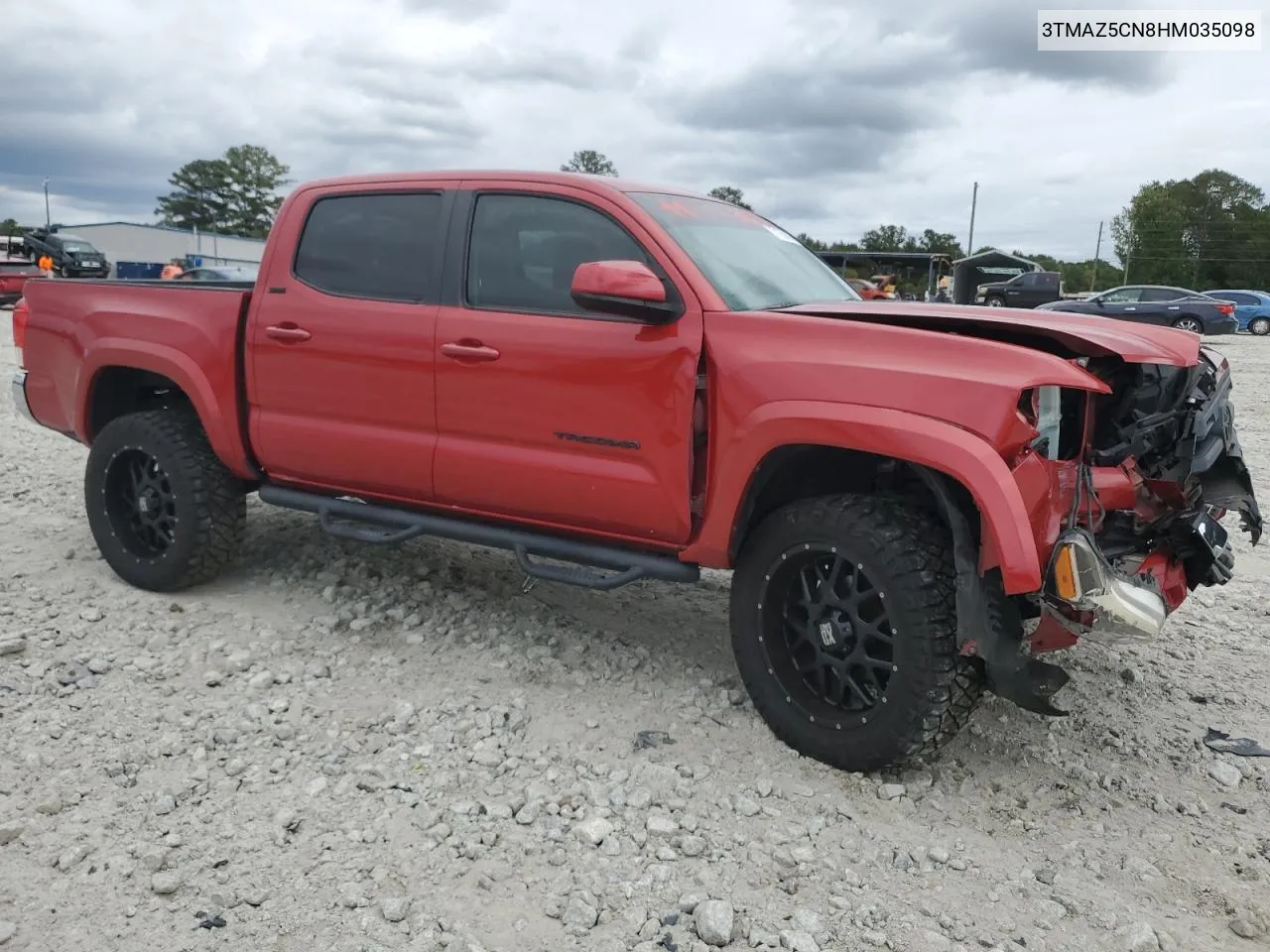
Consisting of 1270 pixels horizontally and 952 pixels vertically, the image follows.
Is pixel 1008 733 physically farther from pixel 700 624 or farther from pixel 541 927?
pixel 541 927

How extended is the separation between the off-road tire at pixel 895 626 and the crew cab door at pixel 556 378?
0.40 m

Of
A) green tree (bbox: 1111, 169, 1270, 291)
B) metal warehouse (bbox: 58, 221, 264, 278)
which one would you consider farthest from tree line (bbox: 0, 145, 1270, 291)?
metal warehouse (bbox: 58, 221, 264, 278)

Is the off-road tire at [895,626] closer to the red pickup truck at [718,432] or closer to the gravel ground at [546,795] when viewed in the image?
the red pickup truck at [718,432]

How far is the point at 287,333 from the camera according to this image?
4457 mm

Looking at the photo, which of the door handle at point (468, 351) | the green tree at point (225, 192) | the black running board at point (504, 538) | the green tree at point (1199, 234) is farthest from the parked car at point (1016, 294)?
the green tree at point (225, 192)

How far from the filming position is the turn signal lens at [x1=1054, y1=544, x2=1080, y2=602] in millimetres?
2936

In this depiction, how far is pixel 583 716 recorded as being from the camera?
12.5 ft

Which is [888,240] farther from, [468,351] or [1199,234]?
[468,351]

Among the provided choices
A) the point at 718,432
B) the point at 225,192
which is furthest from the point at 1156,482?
the point at 225,192

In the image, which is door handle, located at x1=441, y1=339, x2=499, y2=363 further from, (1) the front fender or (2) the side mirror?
(1) the front fender

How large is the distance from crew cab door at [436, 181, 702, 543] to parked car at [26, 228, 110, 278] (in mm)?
30510

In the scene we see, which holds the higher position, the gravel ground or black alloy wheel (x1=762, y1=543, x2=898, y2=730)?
black alloy wheel (x1=762, y1=543, x2=898, y2=730)

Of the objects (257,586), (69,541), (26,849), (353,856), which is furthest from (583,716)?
(69,541)

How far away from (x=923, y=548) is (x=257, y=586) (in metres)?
A: 3.31
